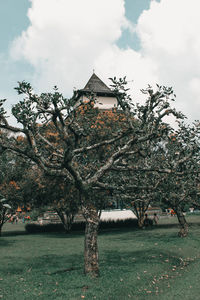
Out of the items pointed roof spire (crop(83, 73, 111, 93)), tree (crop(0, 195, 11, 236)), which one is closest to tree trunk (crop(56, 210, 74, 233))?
tree (crop(0, 195, 11, 236))

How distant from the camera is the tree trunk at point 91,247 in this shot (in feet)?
40.2

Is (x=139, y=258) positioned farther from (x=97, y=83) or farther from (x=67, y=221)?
(x=97, y=83)

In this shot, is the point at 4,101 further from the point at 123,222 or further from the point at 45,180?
the point at 123,222

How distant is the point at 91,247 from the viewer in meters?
12.4

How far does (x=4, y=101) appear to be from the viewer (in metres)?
10.2

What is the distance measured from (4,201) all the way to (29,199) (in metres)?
30.1

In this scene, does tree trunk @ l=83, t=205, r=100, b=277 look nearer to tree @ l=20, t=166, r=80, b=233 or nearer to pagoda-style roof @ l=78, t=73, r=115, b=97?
tree @ l=20, t=166, r=80, b=233

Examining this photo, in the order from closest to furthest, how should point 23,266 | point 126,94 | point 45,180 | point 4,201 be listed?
point 4,201 → point 126,94 → point 23,266 → point 45,180

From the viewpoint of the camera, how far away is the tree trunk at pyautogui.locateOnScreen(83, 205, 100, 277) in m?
12.3

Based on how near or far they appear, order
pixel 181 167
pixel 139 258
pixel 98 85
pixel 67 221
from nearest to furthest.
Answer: pixel 139 258 → pixel 181 167 → pixel 67 221 → pixel 98 85

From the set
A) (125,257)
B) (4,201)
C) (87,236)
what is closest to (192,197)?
(125,257)

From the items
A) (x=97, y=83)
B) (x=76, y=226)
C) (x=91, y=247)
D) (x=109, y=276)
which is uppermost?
(x=97, y=83)

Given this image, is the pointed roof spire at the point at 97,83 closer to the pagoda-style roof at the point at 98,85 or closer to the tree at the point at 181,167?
the pagoda-style roof at the point at 98,85

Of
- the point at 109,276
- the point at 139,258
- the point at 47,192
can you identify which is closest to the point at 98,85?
the point at 47,192
